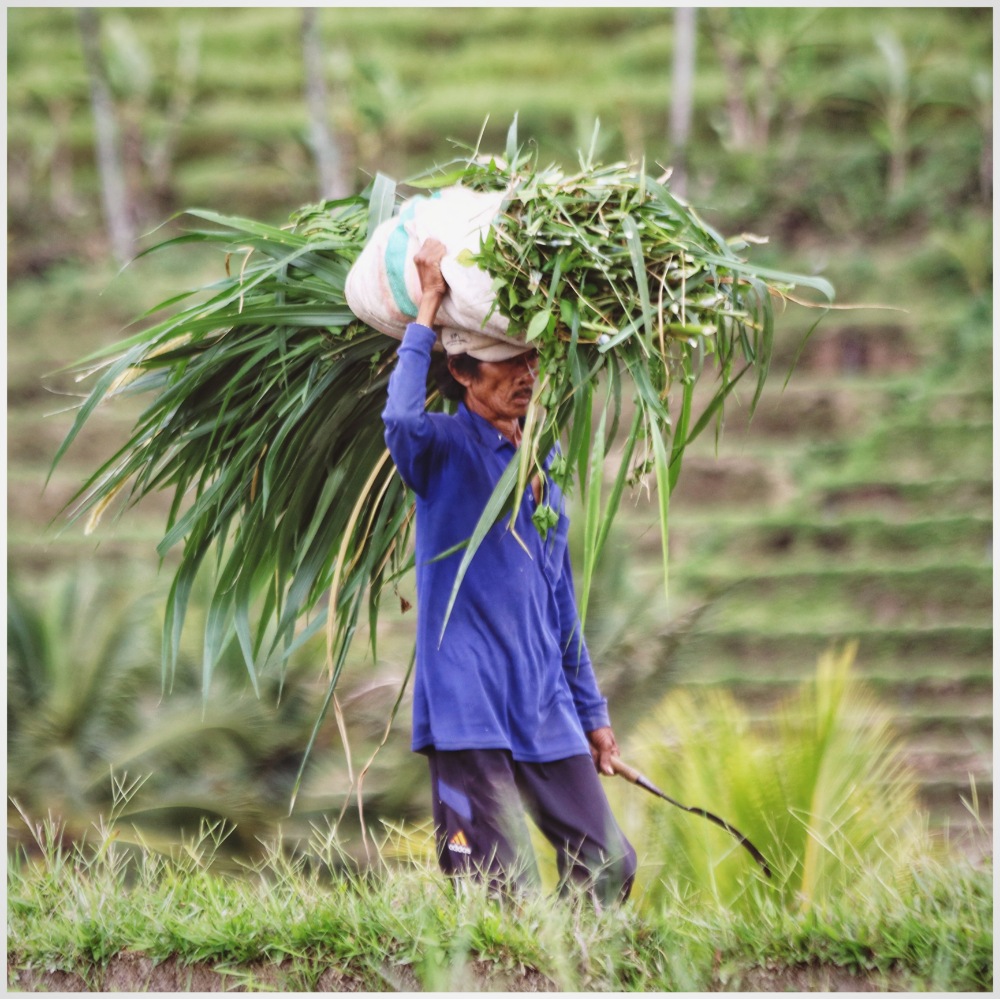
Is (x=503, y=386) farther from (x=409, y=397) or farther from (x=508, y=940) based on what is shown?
(x=508, y=940)

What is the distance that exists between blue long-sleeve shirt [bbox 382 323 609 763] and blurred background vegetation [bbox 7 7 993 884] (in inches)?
106

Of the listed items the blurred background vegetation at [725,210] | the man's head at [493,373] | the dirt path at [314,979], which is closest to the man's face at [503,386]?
the man's head at [493,373]

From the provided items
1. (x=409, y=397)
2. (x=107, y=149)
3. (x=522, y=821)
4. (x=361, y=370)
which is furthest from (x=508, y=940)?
(x=107, y=149)

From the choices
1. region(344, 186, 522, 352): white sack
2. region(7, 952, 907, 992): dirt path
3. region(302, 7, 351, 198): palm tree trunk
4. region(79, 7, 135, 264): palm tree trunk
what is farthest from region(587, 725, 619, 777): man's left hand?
region(79, 7, 135, 264): palm tree trunk

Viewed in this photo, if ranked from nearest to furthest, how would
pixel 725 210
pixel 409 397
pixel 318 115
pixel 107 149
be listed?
pixel 409 397
pixel 318 115
pixel 107 149
pixel 725 210

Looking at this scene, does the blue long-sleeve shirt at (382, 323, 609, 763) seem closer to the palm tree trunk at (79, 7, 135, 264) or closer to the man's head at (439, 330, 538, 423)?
the man's head at (439, 330, 538, 423)

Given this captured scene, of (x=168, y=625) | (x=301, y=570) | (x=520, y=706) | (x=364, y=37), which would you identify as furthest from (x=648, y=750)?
(x=364, y=37)

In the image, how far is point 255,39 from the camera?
32.8 feet

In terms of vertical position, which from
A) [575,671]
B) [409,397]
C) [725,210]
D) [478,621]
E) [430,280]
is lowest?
[575,671]

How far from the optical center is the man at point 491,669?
2.32m

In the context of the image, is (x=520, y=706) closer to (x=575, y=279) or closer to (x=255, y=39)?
(x=575, y=279)

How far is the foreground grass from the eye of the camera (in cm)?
222

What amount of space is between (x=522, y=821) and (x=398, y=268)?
1069 millimetres

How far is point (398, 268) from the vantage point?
2.30 meters
